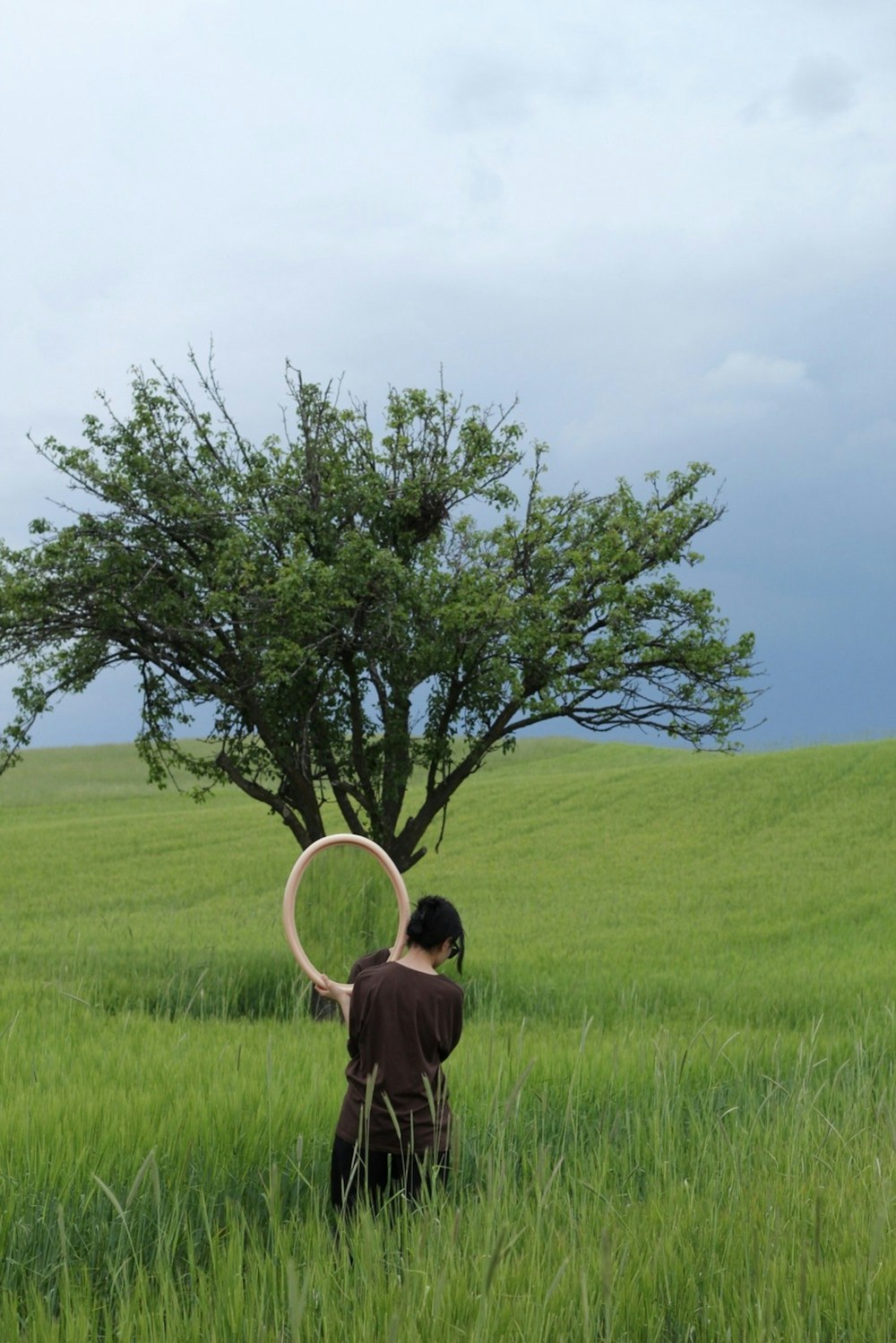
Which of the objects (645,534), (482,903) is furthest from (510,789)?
(645,534)

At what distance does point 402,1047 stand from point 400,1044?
0.07 ft

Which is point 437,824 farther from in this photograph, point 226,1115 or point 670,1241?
point 670,1241

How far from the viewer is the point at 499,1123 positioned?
6238mm

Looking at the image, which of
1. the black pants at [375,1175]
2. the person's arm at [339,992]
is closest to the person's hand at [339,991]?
the person's arm at [339,992]

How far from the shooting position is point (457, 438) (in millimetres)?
15070

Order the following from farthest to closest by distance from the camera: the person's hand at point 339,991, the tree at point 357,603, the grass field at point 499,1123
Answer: the tree at point 357,603, the person's hand at point 339,991, the grass field at point 499,1123

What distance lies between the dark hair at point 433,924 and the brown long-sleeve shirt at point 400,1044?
18 centimetres

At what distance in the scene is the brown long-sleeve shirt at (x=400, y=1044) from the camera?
536 cm

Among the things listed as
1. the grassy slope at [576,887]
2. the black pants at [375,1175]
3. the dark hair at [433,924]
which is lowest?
the grassy slope at [576,887]

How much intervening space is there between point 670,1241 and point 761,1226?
2.06 feet

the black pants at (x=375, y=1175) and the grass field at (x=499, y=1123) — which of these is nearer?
the grass field at (x=499, y=1123)

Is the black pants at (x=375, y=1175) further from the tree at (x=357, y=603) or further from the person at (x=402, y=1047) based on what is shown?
the tree at (x=357, y=603)

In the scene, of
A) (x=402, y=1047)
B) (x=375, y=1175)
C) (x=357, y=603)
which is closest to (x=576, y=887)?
(x=357, y=603)

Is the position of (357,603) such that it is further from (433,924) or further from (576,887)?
(576,887)
